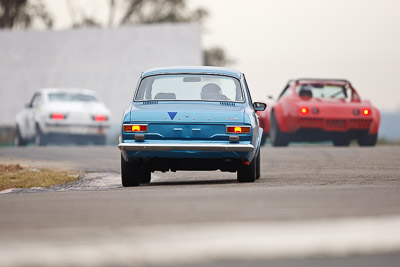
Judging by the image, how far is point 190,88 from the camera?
14492mm

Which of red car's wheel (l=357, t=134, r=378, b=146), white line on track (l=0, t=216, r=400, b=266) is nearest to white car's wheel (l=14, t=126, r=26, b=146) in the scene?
red car's wheel (l=357, t=134, r=378, b=146)

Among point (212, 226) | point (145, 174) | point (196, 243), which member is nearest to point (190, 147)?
point (145, 174)

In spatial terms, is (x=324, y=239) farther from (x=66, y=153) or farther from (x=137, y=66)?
(x=137, y=66)

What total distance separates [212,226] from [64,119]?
24.2m

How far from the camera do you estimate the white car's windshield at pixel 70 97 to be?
32594 millimetres

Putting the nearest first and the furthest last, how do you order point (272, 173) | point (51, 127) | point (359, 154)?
point (272, 173)
point (359, 154)
point (51, 127)

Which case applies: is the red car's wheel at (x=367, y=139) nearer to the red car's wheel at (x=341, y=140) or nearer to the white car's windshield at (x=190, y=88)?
the red car's wheel at (x=341, y=140)

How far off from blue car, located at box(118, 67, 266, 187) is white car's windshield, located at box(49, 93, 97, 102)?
18.6 meters

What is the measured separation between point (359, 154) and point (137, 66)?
24188 millimetres

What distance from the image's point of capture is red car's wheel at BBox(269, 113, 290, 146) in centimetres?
2684

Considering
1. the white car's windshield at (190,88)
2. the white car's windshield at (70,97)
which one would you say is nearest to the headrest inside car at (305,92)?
the white car's windshield at (70,97)

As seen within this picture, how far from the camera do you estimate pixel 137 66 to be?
46125 millimetres

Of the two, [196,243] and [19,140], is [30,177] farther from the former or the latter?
[19,140]

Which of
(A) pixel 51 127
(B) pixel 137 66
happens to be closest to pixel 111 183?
(A) pixel 51 127
